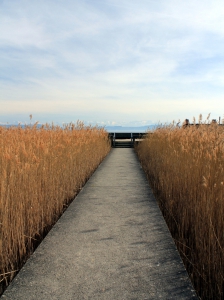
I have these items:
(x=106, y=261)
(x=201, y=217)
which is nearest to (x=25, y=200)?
(x=106, y=261)

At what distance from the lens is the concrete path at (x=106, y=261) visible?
2.03 metres

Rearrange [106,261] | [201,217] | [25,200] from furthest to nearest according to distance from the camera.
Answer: [25,200] → [201,217] → [106,261]

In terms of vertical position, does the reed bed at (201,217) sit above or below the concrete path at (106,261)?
above

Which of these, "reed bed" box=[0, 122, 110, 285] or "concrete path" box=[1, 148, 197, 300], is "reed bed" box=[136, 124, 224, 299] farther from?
"reed bed" box=[0, 122, 110, 285]

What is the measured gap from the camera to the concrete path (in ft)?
6.67

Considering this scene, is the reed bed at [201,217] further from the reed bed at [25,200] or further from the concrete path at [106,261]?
the reed bed at [25,200]

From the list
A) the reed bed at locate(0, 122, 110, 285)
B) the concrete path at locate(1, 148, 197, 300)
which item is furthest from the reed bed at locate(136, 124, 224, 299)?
the reed bed at locate(0, 122, 110, 285)

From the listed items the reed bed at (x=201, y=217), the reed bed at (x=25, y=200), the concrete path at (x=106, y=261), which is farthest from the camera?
the reed bed at (x=25, y=200)

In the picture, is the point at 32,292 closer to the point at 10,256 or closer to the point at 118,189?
the point at 10,256

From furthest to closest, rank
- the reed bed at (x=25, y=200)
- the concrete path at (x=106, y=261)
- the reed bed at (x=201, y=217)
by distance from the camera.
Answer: the reed bed at (x=25, y=200) < the reed bed at (x=201, y=217) < the concrete path at (x=106, y=261)

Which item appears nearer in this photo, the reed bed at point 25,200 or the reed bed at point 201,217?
the reed bed at point 201,217

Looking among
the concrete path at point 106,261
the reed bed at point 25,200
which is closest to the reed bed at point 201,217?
the concrete path at point 106,261

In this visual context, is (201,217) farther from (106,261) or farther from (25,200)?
(25,200)

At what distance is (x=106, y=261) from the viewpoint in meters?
2.42
